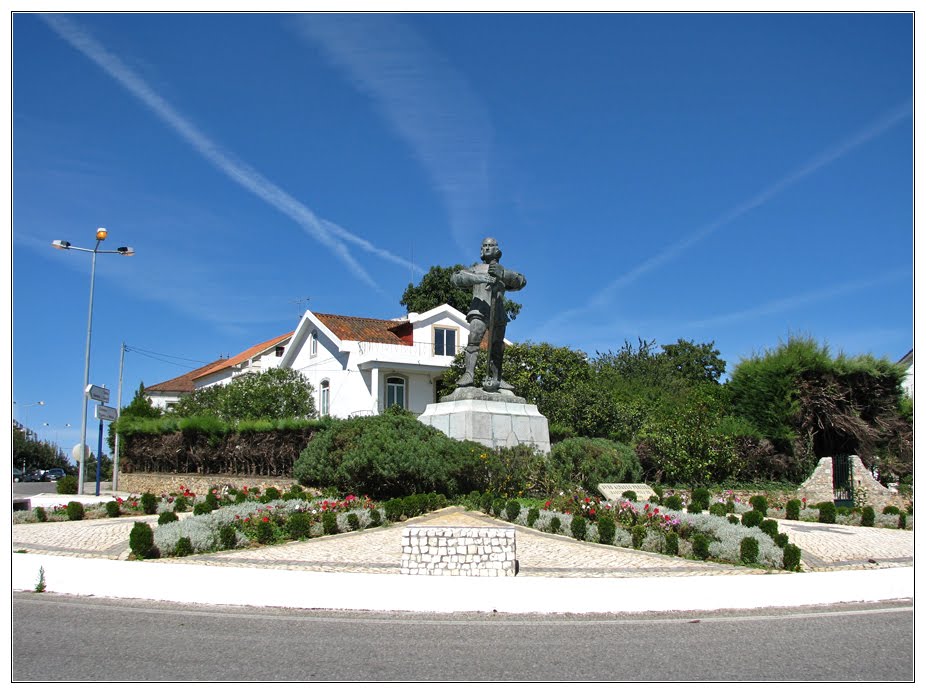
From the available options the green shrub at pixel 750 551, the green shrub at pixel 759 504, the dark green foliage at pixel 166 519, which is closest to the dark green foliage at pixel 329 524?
the dark green foliage at pixel 166 519

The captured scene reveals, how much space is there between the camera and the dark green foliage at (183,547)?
10383mm

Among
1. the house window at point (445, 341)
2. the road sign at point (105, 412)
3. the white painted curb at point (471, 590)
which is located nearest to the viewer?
the white painted curb at point (471, 590)

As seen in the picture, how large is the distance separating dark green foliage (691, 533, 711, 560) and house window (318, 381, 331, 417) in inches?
1063

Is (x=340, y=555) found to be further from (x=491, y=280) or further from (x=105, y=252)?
(x=105, y=252)

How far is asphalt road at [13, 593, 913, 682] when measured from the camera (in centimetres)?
520

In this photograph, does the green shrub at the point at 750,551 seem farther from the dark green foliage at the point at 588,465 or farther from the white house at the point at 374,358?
the white house at the point at 374,358

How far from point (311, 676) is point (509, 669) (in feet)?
4.35

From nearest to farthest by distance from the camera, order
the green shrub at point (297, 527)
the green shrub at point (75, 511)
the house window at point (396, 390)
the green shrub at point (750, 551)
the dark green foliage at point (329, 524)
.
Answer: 1. the green shrub at point (750, 551)
2. the green shrub at point (297, 527)
3. the dark green foliage at point (329, 524)
4. the green shrub at point (75, 511)
5. the house window at point (396, 390)

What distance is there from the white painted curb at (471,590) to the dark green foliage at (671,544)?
6.94 feet

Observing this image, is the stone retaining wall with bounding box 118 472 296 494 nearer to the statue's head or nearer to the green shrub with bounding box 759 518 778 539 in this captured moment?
the statue's head

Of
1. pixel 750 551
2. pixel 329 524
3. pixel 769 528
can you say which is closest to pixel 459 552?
pixel 329 524

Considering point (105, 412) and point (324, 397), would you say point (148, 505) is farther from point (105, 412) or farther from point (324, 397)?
point (324, 397)

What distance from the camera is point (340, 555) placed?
409 inches

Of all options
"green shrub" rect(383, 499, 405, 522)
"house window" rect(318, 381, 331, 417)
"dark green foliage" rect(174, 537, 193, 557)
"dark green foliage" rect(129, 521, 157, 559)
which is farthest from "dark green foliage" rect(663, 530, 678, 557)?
"house window" rect(318, 381, 331, 417)
